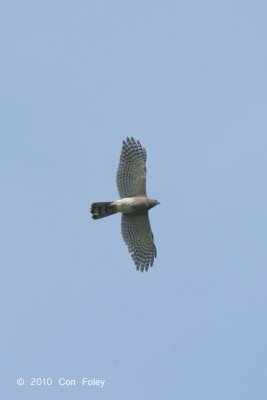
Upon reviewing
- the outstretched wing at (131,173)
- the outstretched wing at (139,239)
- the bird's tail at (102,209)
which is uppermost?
the outstretched wing at (131,173)

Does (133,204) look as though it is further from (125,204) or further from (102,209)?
(102,209)

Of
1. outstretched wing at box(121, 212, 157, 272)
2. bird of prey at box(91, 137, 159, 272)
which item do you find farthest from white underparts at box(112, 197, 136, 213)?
outstretched wing at box(121, 212, 157, 272)

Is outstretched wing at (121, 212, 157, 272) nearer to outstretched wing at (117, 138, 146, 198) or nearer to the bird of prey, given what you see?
the bird of prey

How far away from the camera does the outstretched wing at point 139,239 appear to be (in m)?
36.8

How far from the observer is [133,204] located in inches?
1428

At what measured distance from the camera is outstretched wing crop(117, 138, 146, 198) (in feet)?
120

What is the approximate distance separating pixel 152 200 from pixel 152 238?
1.16 metres

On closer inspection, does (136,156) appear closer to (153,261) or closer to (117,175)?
(117,175)

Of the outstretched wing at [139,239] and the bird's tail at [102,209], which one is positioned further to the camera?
the outstretched wing at [139,239]

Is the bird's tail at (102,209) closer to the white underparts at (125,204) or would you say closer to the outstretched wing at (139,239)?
the white underparts at (125,204)

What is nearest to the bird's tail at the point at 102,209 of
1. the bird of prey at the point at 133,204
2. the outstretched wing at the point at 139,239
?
the bird of prey at the point at 133,204

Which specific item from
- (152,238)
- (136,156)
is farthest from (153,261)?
(136,156)

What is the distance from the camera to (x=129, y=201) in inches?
1427

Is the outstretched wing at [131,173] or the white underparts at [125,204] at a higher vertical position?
the outstretched wing at [131,173]
